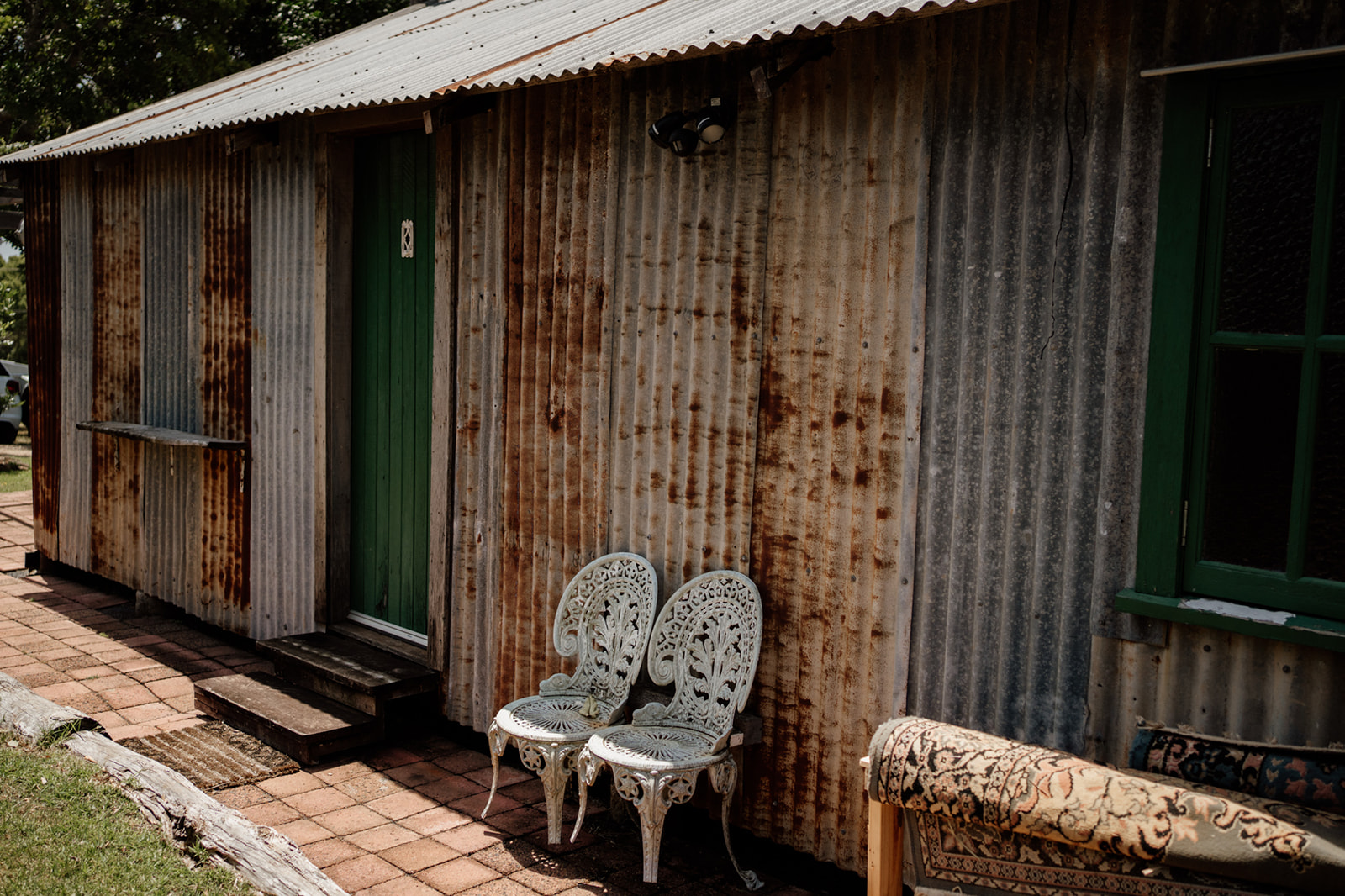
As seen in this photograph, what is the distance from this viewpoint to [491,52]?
5988mm

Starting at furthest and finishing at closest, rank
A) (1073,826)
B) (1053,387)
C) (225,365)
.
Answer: (225,365)
(1053,387)
(1073,826)

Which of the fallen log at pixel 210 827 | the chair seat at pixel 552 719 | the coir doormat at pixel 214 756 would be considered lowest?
the coir doormat at pixel 214 756

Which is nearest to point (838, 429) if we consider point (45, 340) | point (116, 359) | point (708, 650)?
point (708, 650)

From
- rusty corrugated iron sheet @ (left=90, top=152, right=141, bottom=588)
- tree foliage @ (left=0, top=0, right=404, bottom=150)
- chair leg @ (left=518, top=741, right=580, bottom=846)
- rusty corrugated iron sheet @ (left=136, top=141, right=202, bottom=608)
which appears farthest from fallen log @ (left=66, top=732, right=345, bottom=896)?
tree foliage @ (left=0, top=0, right=404, bottom=150)

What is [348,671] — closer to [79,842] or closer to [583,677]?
[583,677]

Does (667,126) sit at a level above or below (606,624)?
above

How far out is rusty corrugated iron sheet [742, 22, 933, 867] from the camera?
161 inches

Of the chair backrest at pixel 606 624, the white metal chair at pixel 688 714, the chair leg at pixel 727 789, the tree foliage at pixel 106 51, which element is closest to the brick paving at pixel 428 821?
the chair leg at pixel 727 789

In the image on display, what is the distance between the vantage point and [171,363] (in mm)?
8289

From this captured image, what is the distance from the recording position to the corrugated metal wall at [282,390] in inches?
274

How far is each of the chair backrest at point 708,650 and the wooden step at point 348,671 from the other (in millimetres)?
1750

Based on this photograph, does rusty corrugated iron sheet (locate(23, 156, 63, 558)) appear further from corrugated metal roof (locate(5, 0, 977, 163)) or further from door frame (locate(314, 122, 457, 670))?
door frame (locate(314, 122, 457, 670))

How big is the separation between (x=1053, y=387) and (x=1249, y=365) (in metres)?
0.59

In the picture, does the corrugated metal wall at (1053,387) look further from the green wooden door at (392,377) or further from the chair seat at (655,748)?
the green wooden door at (392,377)
